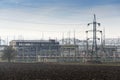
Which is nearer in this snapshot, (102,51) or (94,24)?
(94,24)

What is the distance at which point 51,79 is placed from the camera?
121ft

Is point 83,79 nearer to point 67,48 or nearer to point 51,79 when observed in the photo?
point 51,79

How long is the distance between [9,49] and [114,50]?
81.1 meters

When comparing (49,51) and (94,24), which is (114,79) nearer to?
(94,24)

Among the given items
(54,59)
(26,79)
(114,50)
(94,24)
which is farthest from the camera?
(114,50)

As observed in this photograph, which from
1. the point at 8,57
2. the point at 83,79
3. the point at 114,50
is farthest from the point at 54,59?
the point at 83,79

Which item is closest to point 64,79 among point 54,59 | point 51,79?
point 51,79

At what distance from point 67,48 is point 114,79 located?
15998 centimetres

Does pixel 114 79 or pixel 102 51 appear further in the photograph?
pixel 102 51

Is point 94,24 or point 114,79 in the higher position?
point 94,24

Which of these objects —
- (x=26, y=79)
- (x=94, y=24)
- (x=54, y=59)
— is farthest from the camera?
(x=54, y=59)

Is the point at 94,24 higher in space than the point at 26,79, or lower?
higher

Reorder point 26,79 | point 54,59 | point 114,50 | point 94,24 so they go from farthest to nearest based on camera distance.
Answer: point 114,50 → point 54,59 → point 94,24 → point 26,79

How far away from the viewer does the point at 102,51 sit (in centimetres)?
19750
